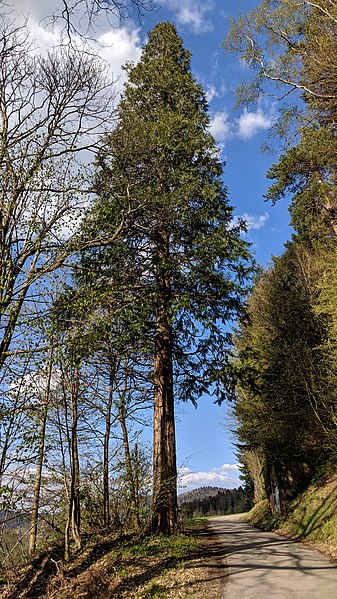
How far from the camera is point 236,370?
1012 centimetres

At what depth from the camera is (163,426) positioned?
356 inches

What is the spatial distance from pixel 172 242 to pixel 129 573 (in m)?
7.91

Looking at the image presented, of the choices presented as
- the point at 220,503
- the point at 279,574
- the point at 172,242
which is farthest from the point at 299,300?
the point at 220,503

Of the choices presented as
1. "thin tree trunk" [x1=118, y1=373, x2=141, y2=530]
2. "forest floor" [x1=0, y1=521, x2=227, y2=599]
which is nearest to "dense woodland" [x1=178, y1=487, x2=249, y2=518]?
"thin tree trunk" [x1=118, y1=373, x2=141, y2=530]

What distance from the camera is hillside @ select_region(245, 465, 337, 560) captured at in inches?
354

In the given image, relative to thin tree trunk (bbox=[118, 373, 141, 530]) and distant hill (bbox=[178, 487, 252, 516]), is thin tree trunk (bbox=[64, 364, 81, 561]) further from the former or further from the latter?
distant hill (bbox=[178, 487, 252, 516])

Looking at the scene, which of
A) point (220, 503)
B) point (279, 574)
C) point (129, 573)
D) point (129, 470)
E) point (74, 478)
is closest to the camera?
point (279, 574)

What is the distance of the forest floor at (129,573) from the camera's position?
5.72 meters

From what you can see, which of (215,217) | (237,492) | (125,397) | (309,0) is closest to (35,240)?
(125,397)

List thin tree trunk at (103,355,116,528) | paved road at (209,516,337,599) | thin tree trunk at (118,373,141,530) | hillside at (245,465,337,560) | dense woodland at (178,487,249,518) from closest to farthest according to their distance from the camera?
paved road at (209,516,337,599)
hillside at (245,465,337,560)
thin tree trunk at (118,373,141,530)
thin tree trunk at (103,355,116,528)
dense woodland at (178,487,249,518)

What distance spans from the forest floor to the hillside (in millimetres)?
2518

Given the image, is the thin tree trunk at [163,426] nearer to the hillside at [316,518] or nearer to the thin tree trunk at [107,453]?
the thin tree trunk at [107,453]

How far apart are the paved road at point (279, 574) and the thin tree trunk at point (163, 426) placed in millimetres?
1580

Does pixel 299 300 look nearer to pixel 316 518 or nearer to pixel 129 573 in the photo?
pixel 316 518
